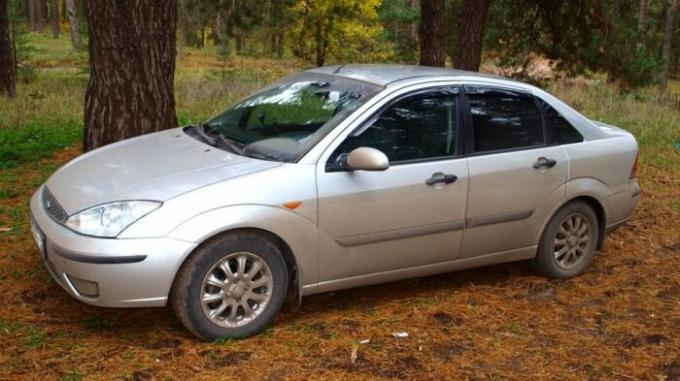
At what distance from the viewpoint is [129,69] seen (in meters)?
6.41

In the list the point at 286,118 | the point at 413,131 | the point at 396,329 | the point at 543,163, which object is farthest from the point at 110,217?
the point at 543,163

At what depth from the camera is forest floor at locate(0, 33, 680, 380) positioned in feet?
13.0

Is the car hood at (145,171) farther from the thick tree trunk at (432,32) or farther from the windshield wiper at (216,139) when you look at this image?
the thick tree trunk at (432,32)

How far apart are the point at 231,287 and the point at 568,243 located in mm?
2835

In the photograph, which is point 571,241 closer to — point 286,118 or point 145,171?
point 286,118

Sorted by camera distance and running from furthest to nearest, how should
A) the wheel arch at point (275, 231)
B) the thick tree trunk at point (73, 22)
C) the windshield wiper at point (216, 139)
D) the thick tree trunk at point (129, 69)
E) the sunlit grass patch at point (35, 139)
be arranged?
the thick tree trunk at point (73, 22) → the sunlit grass patch at point (35, 139) → the thick tree trunk at point (129, 69) → the windshield wiper at point (216, 139) → the wheel arch at point (275, 231)

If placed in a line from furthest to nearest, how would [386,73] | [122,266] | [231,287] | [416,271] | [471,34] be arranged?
1. [471,34]
2. [386,73]
3. [416,271]
4. [231,287]
5. [122,266]

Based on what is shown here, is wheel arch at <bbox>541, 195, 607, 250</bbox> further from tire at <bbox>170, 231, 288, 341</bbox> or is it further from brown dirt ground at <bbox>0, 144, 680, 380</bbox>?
tire at <bbox>170, 231, 288, 341</bbox>

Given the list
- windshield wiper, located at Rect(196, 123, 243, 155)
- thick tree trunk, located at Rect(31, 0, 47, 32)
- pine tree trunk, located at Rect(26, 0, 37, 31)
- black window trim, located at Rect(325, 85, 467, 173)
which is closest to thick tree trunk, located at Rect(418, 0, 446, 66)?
black window trim, located at Rect(325, 85, 467, 173)

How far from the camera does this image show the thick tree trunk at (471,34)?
11.4m

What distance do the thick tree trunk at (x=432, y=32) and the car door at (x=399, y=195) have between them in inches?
248

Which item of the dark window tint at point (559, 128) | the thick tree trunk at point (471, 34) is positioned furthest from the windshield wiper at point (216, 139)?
the thick tree trunk at point (471, 34)

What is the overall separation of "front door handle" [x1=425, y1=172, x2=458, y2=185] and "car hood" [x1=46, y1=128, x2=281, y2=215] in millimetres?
1059

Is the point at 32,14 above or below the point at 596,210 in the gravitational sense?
below
